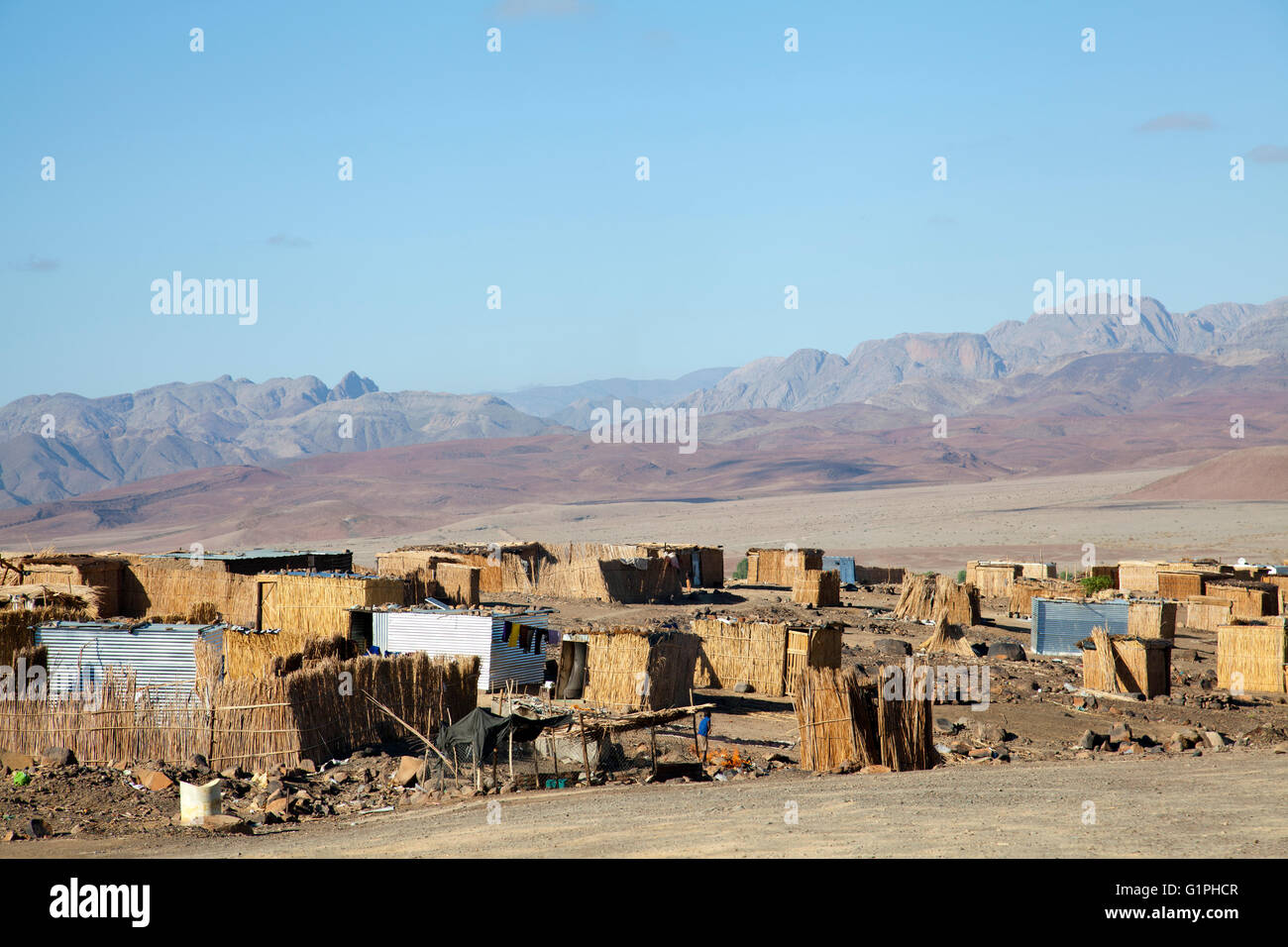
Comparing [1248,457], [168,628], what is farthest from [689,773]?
[1248,457]

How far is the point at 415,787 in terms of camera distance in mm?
15633

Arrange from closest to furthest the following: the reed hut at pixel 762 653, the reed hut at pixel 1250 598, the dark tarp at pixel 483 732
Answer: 1. the dark tarp at pixel 483 732
2. the reed hut at pixel 762 653
3. the reed hut at pixel 1250 598

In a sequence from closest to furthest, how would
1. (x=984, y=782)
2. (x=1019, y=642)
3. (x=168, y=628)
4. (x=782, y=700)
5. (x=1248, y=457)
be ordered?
1. (x=984, y=782)
2. (x=168, y=628)
3. (x=782, y=700)
4. (x=1019, y=642)
5. (x=1248, y=457)

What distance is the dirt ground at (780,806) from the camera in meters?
11.1

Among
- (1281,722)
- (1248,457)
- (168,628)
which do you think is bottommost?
(1281,722)

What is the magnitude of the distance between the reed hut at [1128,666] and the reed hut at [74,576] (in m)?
20.8

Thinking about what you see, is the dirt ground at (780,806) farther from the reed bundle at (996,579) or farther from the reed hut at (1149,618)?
the reed bundle at (996,579)

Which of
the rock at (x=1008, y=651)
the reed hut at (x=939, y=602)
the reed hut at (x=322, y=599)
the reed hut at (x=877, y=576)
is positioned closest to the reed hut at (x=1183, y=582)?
the reed hut at (x=939, y=602)

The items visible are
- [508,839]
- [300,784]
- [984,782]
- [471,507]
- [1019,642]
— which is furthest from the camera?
[471,507]

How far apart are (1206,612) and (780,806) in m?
27.0

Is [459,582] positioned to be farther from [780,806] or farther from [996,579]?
[780,806]
